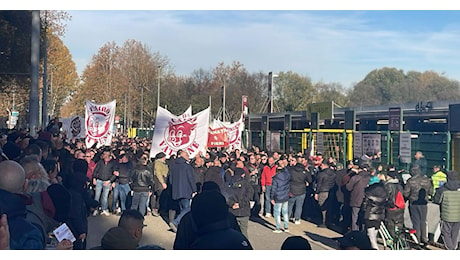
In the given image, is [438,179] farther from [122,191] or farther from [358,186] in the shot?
[122,191]

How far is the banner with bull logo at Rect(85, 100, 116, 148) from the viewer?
18812 mm

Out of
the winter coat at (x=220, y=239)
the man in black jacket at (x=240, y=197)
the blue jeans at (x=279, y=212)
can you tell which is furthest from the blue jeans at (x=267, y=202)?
the winter coat at (x=220, y=239)

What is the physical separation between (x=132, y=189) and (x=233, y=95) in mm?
43822

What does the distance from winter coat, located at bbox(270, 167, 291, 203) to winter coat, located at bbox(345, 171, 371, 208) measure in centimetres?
155

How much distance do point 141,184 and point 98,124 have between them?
17.6 feet

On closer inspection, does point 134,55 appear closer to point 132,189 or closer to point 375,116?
point 375,116

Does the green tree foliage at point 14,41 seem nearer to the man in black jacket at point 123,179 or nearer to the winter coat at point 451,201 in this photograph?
the man in black jacket at point 123,179

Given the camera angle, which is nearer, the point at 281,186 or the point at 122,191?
the point at 281,186

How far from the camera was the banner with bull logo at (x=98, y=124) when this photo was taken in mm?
18812

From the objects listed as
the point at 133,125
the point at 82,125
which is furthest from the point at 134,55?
the point at 82,125

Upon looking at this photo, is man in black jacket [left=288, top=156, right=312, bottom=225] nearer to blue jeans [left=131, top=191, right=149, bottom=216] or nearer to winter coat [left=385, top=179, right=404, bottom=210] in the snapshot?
winter coat [left=385, top=179, right=404, bottom=210]

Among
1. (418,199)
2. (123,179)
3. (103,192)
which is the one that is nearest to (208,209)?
(418,199)

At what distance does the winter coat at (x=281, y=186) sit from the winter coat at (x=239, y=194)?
64.0 inches

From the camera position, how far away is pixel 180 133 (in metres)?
14.5
